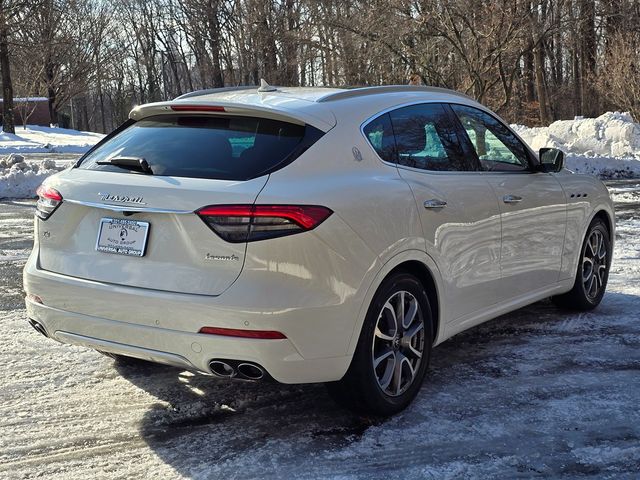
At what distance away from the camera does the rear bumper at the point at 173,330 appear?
3297 millimetres

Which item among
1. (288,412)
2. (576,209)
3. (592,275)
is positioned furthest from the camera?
(592,275)

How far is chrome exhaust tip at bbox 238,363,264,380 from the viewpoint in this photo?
3.35 meters

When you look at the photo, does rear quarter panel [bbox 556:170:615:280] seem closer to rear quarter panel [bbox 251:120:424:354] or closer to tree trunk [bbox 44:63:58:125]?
rear quarter panel [bbox 251:120:424:354]

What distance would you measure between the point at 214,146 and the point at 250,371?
112 centimetres

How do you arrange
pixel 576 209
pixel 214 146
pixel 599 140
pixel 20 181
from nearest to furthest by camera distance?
pixel 214 146
pixel 576 209
pixel 20 181
pixel 599 140

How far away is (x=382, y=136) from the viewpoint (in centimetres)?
407

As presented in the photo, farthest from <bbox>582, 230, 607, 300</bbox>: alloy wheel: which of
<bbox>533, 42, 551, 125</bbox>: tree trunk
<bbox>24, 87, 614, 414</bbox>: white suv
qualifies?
<bbox>533, 42, 551, 125</bbox>: tree trunk

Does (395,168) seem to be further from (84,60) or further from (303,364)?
(84,60)

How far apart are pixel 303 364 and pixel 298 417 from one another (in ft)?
2.11

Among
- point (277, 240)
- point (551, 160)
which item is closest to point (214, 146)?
point (277, 240)

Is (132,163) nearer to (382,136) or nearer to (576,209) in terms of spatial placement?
(382,136)

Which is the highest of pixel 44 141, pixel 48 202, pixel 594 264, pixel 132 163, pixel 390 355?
pixel 44 141

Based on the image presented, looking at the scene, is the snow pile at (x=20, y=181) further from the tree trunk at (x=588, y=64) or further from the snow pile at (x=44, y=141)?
the tree trunk at (x=588, y=64)

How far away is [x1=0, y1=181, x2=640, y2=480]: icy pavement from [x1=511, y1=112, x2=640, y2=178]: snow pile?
14032mm
